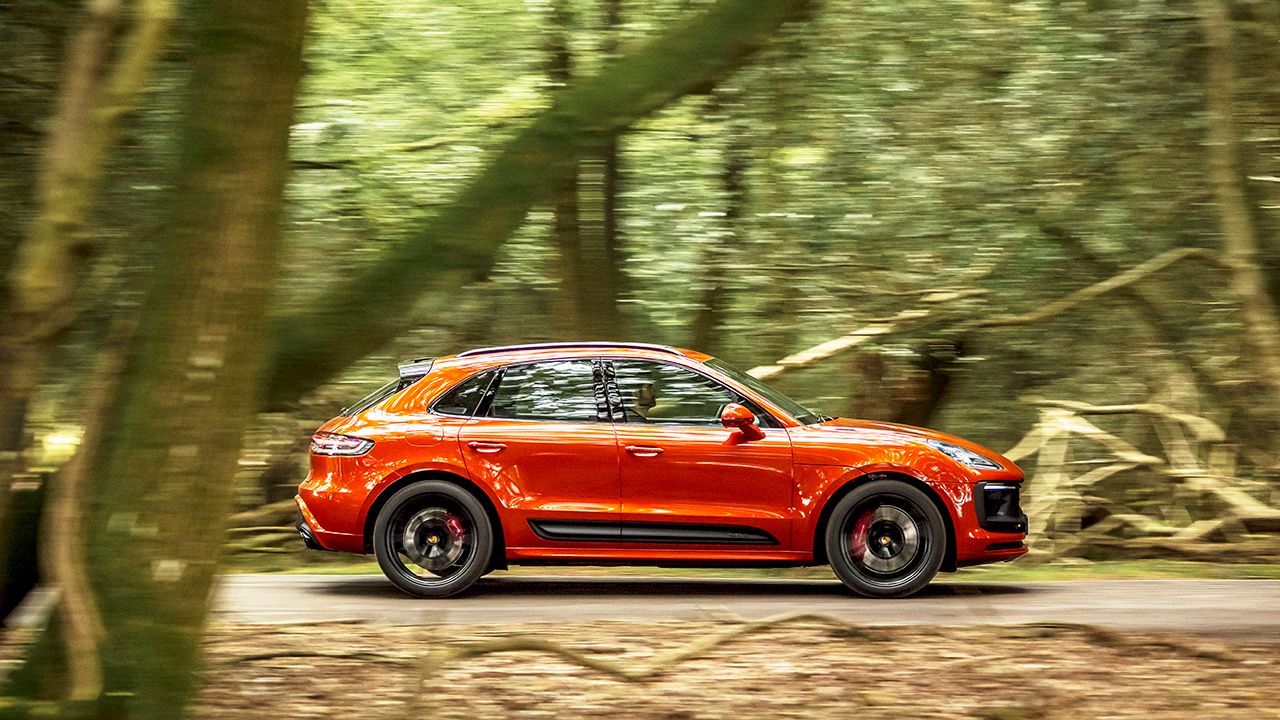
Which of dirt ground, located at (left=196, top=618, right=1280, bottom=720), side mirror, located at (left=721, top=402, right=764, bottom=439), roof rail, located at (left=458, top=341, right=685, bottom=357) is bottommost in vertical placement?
dirt ground, located at (left=196, top=618, right=1280, bottom=720)

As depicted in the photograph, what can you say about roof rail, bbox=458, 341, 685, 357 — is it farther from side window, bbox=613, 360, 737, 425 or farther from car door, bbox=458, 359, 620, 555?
car door, bbox=458, 359, 620, 555

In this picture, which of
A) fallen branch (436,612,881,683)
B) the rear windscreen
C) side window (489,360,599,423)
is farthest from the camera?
the rear windscreen

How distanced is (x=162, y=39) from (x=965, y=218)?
7.87 metres

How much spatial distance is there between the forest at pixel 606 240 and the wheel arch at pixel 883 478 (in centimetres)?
236

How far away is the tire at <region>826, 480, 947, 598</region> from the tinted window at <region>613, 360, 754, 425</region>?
1.09 m

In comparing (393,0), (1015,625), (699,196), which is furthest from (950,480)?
(393,0)

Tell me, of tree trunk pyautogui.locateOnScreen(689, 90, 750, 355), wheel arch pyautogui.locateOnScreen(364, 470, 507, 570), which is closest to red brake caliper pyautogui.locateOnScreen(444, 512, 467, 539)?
wheel arch pyautogui.locateOnScreen(364, 470, 507, 570)

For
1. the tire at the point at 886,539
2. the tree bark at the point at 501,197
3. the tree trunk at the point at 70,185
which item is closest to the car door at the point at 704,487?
the tire at the point at 886,539

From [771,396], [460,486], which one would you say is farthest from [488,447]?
[771,396]

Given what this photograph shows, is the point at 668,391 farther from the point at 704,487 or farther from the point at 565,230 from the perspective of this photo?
the point at 565,230

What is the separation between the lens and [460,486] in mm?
10312

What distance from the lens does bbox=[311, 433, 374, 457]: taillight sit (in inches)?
408

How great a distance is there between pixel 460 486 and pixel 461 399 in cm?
60

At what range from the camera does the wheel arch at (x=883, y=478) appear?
10.1m
